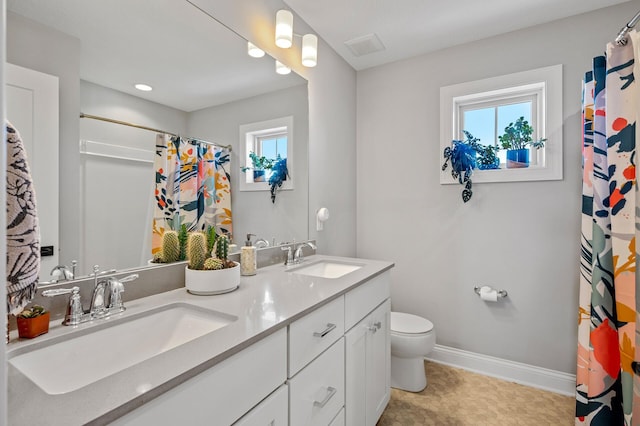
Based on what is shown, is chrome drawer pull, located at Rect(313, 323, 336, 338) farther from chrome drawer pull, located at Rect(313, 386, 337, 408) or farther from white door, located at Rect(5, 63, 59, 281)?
white door, located at Rect(5, 63, 59, 281)

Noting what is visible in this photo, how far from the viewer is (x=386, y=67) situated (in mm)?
2631

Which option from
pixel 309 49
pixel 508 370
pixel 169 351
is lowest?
pixel 508 370

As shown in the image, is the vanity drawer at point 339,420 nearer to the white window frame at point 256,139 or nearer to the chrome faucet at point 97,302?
A: the chrome faucet at point 97,302

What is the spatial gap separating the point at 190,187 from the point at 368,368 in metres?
1.22

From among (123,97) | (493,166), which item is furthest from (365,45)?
(123,97)

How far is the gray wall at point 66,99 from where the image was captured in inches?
35.7

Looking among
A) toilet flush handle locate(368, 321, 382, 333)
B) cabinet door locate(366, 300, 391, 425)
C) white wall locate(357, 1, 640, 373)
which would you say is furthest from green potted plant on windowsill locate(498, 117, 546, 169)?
toilet flush handle locate(368, 321, 382, 333)

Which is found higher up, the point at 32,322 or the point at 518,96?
the point at 518,96

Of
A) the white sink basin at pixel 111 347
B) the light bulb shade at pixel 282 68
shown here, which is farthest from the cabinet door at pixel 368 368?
the light bulb shade at pixel 282 68

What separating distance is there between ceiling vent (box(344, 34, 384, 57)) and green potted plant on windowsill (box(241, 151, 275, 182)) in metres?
1.18

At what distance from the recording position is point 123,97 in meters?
1.14

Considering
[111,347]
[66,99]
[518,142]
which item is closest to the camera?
[111,347]

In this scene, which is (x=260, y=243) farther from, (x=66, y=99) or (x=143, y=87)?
(x=66, y=99)

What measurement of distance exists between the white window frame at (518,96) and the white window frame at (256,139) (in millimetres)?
1202
